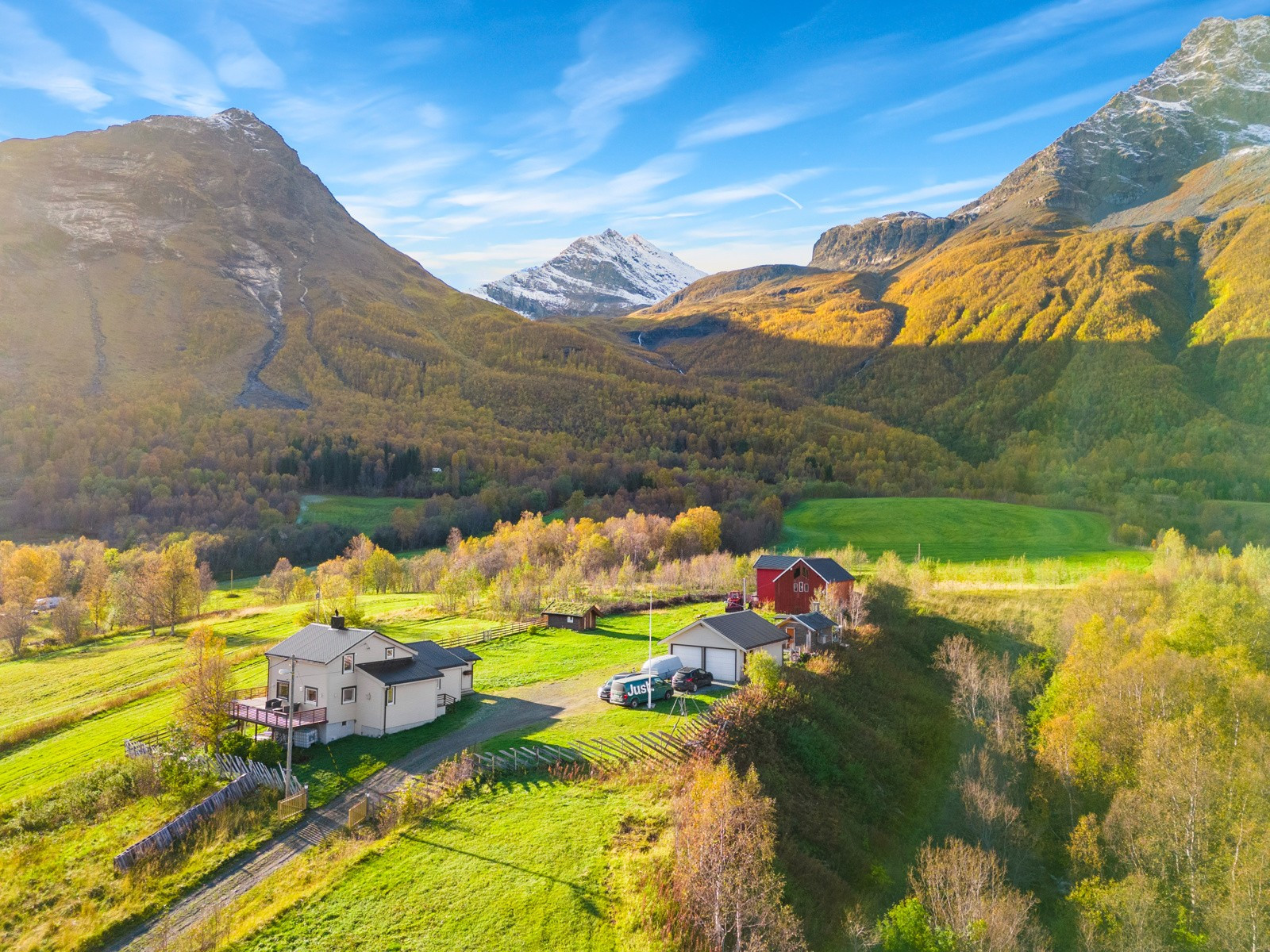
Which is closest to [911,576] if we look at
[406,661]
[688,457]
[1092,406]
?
[406,661]

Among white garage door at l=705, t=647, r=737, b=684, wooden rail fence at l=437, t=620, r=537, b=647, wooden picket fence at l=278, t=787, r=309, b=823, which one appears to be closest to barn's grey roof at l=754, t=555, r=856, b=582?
wooden rail fence at l=437, t=620, r=537, b=647

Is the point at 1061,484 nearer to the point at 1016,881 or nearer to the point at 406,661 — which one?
the point at 1016,881

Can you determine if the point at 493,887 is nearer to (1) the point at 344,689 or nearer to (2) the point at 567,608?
(1) the point at 344,689

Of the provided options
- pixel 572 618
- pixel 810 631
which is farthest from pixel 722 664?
pixel 572 618

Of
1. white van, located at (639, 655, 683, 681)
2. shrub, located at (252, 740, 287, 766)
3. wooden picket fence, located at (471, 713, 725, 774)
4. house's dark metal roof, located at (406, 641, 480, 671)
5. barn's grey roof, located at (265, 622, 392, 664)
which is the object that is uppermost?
barn's grey roof, located at (265, 622, 392, 664)

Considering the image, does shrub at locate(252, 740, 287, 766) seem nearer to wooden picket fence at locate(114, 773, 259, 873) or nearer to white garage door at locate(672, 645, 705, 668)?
wooden picket fence at locate(114, 773, 259, 873)
